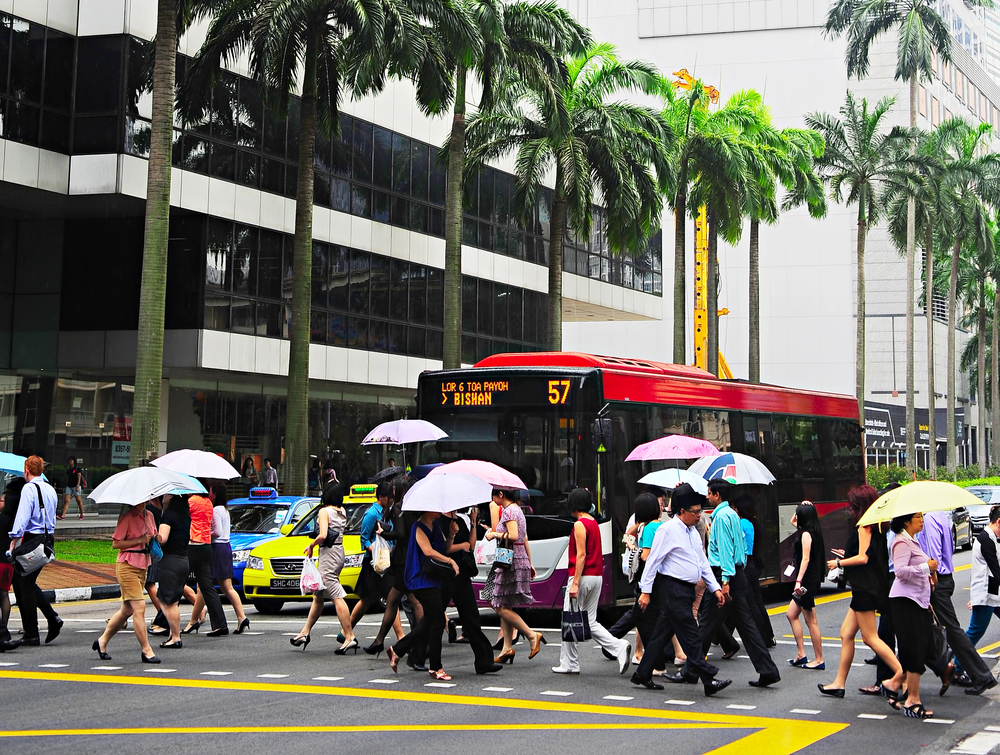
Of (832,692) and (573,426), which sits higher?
(573,426)

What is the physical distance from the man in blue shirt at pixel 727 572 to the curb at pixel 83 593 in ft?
35.4

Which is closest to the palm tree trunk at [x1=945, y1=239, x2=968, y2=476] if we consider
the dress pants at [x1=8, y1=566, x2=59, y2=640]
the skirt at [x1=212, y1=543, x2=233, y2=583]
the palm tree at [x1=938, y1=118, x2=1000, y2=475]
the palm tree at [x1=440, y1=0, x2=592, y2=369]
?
the palm tree at [x1=938, y1=118, x2=1000, y2=475]

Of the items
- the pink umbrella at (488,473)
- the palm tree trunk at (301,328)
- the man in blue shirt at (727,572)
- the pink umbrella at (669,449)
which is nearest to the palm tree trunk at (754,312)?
the palm tree trunk at (301,328)

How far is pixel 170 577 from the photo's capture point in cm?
1288

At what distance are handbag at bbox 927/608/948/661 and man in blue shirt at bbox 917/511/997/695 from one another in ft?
0.20

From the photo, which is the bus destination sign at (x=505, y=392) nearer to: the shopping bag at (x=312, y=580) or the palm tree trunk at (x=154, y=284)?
the shopping bag at (x=312, y=580)

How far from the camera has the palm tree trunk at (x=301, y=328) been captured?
27656 mm

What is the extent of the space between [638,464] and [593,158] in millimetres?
19979

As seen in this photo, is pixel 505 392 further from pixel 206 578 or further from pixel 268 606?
pixel 268 606

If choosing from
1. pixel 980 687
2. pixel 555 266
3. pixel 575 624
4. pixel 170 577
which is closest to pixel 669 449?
pixel 575 624

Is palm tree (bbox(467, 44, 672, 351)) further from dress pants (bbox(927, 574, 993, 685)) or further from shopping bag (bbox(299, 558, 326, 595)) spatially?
dress pants (bbox(927, 574, 993, 685))

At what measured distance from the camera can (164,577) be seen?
12.9 meters

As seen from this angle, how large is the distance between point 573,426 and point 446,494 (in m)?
4.27

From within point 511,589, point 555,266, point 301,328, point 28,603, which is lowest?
point 28,603
